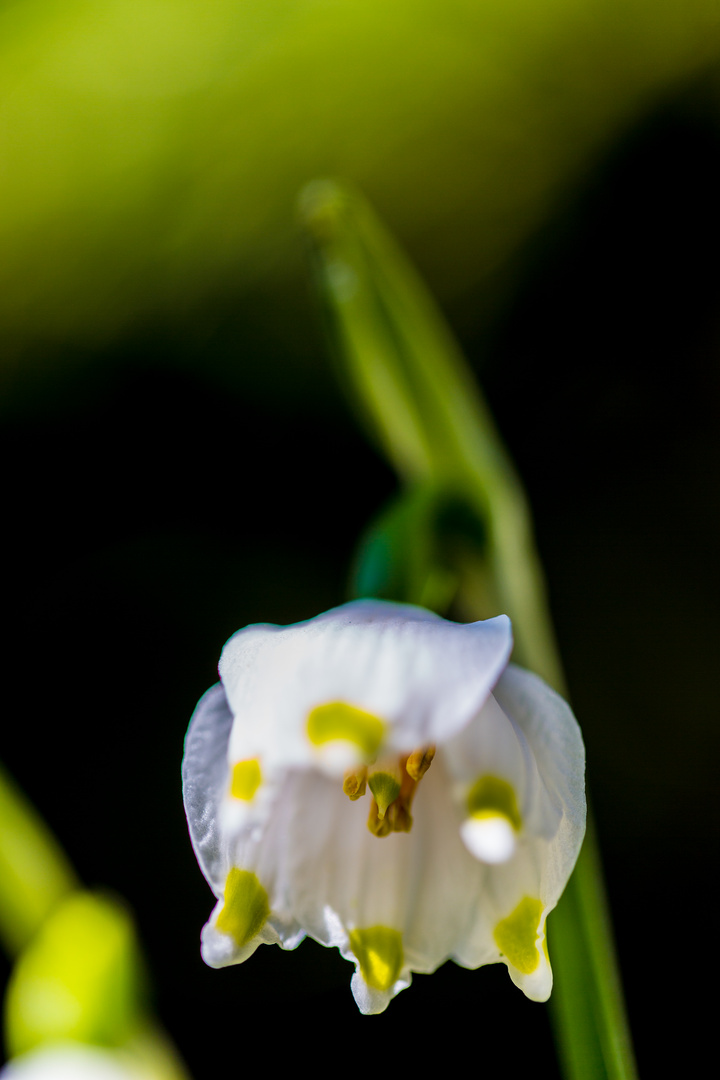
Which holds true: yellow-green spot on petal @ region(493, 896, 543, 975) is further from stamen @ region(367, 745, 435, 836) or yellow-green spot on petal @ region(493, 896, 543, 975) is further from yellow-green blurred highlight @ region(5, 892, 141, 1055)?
yellow-green blurred highlight @ region(5, 892, 141, 1055)

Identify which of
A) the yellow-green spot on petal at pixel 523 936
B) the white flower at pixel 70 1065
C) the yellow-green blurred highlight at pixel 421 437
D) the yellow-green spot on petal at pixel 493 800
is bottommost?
the white flower at pixel 70 1065

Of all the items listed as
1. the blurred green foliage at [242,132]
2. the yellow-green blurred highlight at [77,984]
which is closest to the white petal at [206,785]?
the yellow-green blurred highlight at [77,984]

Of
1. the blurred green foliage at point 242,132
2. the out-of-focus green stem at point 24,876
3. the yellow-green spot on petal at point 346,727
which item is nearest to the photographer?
the yellow-green spot on petal at point 346,727

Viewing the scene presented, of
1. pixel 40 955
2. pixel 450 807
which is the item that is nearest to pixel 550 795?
pixel 450 807

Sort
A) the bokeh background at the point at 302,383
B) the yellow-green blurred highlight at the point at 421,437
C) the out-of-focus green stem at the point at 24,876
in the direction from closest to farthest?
the yellow-green blurred highlight at the point at 421,437 < the out-of-focus green stem at the point at 24,876 < the bokeh background at the point at 302,383

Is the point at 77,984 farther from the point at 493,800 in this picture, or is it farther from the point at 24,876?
the point at 493,800

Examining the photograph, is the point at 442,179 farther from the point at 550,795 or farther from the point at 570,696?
the point at 550,795

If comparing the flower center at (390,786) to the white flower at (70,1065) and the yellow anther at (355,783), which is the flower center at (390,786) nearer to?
the yellow anther at (355,783)

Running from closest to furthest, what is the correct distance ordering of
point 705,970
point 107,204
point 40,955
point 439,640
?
point 439,640 → point 40,955 → point 705,970 → point 107,204
